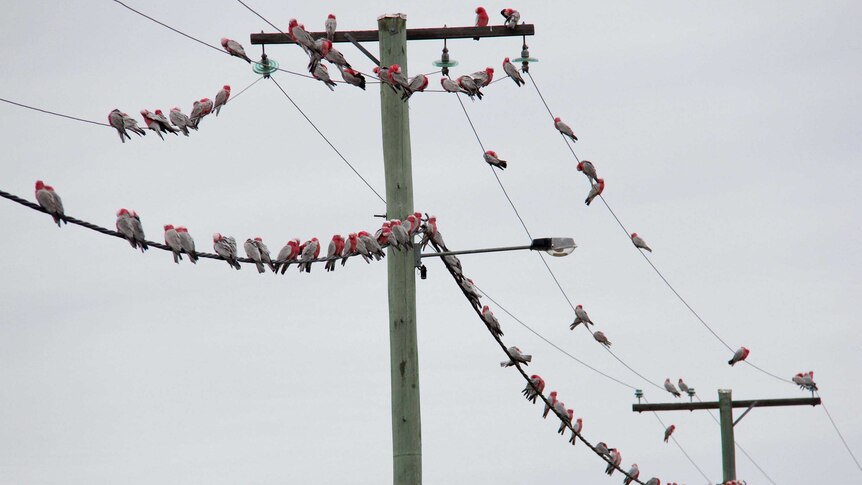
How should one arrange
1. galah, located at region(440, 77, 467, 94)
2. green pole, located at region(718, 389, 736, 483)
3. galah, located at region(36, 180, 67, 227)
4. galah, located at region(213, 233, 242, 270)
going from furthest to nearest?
green pole, located at region(718, 389, 736, 483) → galah, located at region(440, 77, 467, 94) → galah, located at region(213, 233, 242, 270) → galah, located at region(36, 180, 67, 227)

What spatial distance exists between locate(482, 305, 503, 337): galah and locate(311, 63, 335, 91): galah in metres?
3.09

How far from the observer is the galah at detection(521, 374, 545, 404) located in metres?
20.0

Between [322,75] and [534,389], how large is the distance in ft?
19.1

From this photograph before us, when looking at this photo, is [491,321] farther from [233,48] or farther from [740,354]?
[740,354]

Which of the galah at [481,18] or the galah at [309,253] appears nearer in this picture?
the galah at [309,253]

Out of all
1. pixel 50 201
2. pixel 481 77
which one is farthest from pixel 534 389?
pixel 50 201

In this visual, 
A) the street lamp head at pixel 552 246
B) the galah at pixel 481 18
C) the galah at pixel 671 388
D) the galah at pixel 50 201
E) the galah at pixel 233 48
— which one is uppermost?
the galah at pixel 671 388

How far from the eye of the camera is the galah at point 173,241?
537 inches

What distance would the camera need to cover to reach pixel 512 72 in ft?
63.8

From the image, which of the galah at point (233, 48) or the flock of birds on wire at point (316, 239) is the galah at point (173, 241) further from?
the galah at point (233, 48)

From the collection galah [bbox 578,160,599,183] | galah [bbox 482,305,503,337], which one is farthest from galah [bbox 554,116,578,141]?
galah [bbox 482,305,503,337]

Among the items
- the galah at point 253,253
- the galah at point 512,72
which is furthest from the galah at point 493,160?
the galah at point 253,253

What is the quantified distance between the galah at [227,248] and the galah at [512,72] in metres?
6.05

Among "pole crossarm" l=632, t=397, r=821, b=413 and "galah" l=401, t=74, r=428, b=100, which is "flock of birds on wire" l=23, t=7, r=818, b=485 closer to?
"galah" l=401, t=74, r=428, b=100
